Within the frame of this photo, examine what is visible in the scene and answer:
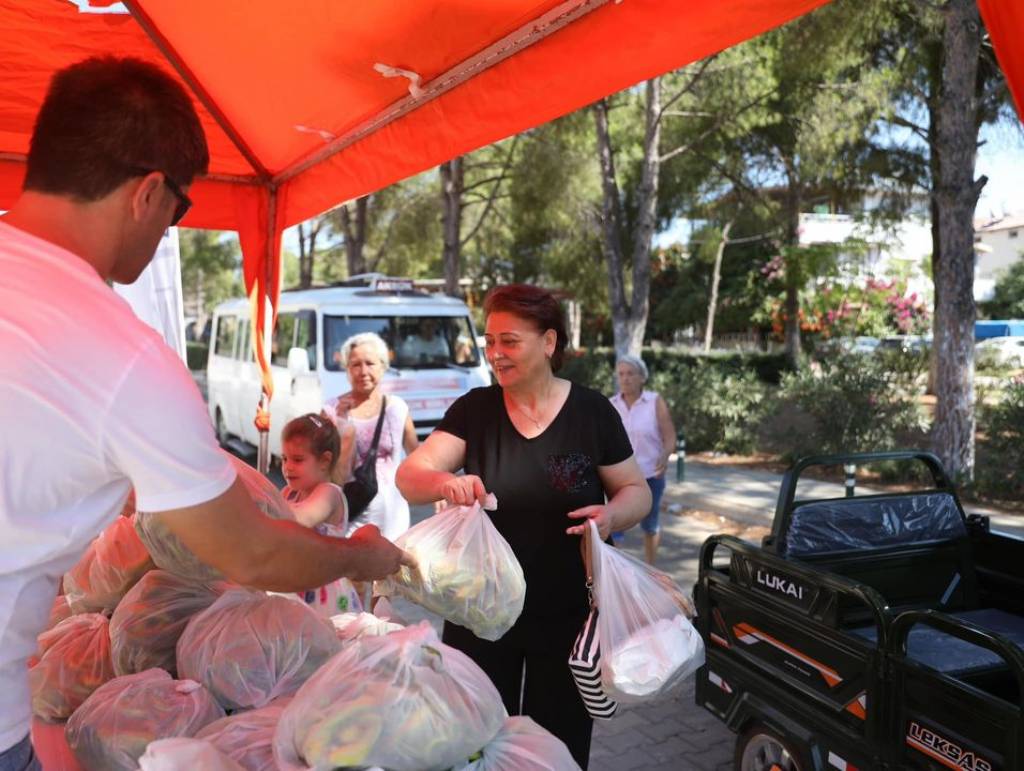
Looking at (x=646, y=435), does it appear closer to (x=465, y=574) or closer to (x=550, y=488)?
(x=550, y=488)

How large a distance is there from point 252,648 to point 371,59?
2.12 m

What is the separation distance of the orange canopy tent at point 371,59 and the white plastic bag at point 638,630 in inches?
54.0

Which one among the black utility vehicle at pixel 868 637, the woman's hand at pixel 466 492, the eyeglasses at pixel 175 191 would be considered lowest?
the black utility vehicle at pixel 868 637

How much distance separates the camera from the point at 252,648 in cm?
186

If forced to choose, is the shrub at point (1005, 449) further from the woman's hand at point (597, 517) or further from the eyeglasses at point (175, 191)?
the eyeglasses at point (175, 191)

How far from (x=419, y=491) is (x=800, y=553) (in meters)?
1.94

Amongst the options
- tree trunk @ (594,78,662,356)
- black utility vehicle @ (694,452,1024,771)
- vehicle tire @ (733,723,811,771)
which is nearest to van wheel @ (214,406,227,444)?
tree trunk @ (594,78,662,356)

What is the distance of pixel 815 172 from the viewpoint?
1463 cm

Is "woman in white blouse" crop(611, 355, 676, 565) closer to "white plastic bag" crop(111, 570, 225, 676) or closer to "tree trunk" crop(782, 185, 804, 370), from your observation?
"white plastic bag" crop(111, 570, 225, 676)

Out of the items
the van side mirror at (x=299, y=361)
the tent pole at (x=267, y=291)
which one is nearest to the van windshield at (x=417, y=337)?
the van side mirror at (x=299, y=361)

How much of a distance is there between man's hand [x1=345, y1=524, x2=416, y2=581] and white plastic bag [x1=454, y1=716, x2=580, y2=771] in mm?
391

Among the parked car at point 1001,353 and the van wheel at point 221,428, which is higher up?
the parked car at point 1001,353

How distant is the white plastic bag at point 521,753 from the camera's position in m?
1.49

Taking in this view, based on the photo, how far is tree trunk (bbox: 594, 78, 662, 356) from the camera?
472 inches
